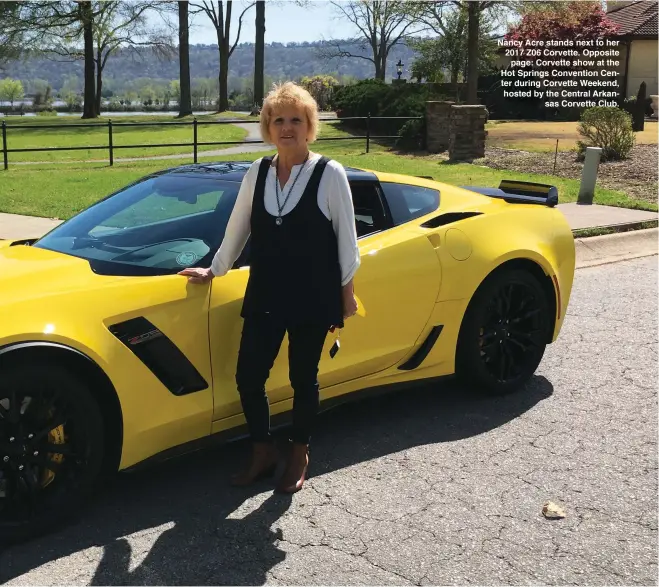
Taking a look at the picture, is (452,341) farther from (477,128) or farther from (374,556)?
(477,128)

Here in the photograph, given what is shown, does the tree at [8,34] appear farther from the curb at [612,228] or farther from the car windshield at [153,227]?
the car windshield at [153,227]

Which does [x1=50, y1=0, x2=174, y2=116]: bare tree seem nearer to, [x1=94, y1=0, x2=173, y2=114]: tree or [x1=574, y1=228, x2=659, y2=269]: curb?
[x1=94, y1=0, x2=173, y2=114]: tree

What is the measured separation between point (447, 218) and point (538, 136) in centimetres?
2034

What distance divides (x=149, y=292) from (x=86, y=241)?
742mm

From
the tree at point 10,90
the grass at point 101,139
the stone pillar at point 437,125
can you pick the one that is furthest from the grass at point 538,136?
the tree at point 10,90

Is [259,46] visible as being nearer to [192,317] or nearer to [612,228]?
[612,228]

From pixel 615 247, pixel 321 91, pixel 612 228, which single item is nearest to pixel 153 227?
pixel 615 247

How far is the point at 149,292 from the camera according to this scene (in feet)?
10.2

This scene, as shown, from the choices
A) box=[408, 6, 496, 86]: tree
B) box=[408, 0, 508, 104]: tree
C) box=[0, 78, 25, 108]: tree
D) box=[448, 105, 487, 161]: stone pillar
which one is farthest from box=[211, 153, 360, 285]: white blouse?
box=[0, 78, 25, 108]: tree

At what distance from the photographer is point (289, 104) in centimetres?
311

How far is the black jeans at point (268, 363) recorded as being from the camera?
125 inches

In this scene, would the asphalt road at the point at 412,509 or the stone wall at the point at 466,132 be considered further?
the stone wall at the point at 466,132

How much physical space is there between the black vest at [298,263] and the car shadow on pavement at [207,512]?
86 cm

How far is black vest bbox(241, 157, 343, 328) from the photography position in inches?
120
